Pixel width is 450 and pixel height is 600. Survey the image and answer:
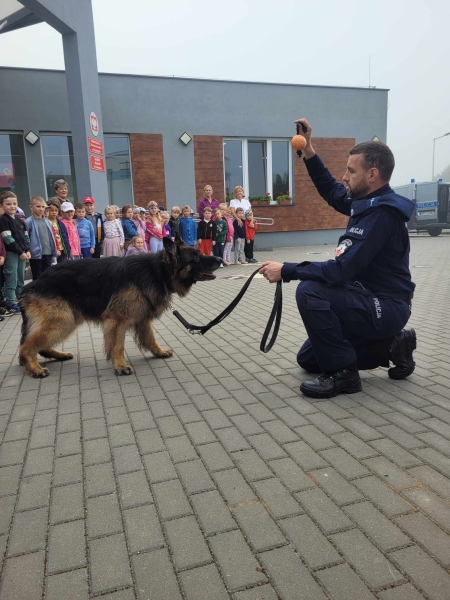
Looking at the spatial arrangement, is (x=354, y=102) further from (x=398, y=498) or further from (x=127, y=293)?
(x=398, y=498)

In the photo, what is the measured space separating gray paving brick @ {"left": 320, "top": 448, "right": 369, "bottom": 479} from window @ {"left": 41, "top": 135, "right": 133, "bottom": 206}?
14796 millimetres

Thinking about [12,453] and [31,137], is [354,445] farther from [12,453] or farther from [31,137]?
[31,137]

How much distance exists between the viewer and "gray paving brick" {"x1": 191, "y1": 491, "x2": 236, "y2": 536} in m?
2.11

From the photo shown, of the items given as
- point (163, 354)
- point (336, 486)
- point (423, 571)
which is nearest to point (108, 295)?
point (163, 354)

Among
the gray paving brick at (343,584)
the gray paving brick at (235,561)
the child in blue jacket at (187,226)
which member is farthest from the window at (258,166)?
the gray paving brick at (343,584)

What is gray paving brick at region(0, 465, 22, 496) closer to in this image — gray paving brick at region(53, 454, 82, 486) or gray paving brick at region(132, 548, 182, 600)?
gray paving brick at region(53, 454, 82, 486)

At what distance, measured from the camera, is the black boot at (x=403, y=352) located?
12.5 feet

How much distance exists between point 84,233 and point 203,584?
8.86 m

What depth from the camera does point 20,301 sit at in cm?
443

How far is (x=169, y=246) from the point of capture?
434 centimetres

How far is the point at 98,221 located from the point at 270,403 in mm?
8159

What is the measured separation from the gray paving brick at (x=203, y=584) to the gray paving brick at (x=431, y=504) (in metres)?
1.09

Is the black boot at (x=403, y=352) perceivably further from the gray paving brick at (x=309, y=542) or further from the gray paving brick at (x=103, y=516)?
the gray paving brick at (x=103, y=516)

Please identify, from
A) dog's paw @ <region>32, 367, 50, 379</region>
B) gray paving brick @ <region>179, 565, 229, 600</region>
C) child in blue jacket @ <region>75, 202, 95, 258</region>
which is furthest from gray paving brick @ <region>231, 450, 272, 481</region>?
child in blue jacket @ <region>75, 202, 95, 258</region>
